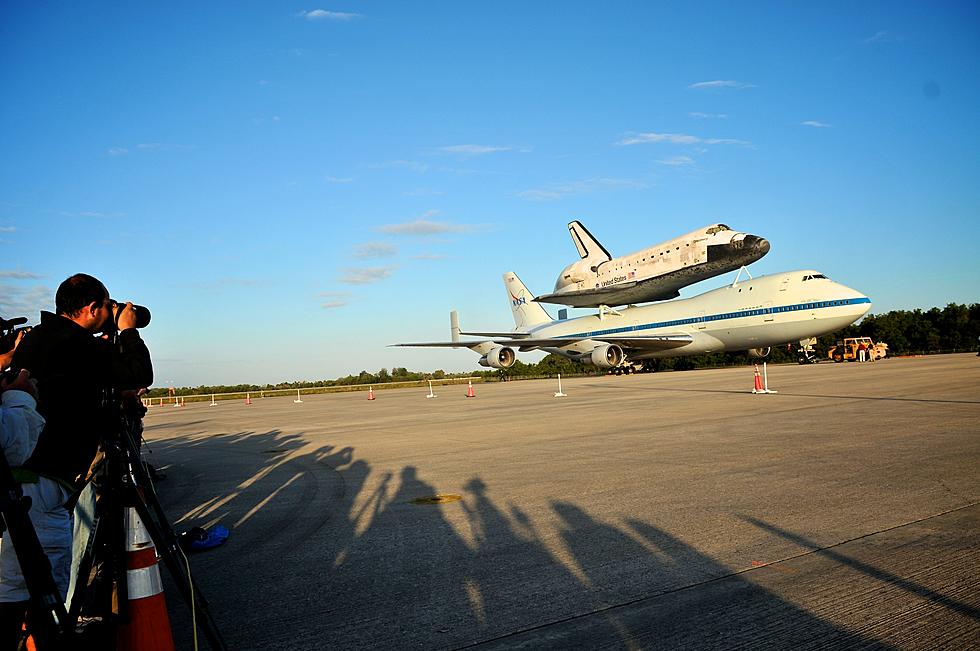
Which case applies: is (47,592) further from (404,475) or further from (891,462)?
(891,462)

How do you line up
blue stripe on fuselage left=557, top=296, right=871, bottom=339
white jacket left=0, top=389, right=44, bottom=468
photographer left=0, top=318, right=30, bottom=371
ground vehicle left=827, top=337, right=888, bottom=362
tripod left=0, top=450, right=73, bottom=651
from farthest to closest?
1. ground vehicle left=827, top=337, right=888, bottom=362
2. blue stripe on fuselage left=557, top=296, right=871, bottom=339
3. photographer left=0, top=318, right=30, bottom=371
4. white jacket left=0, top=389, right=44, bottom=468
5. tripod left=0, top=450, right=73, bottom=651

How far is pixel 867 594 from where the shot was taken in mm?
3465

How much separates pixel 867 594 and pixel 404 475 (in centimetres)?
562

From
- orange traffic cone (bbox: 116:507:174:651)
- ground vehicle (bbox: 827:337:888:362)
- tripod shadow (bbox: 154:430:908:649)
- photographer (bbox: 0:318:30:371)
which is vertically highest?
photographer (bbox: 0:318:30:371)

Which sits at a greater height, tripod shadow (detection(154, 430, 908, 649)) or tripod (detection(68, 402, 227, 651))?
tripod (detection(68, 402, 227, 651))

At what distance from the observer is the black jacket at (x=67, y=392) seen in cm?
293

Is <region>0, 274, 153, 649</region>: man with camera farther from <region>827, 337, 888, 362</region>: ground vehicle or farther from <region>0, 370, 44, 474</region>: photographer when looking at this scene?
<region>827, 337, 888, 362</region>: ground vehicle

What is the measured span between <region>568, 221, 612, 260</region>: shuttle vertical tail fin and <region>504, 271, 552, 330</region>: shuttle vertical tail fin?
5.41m

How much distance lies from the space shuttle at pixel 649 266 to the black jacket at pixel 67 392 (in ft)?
126

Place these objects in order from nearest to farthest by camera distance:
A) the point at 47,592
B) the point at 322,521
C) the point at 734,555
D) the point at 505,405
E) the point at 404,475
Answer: the point at 47,592 < the point at 734,555 < the point at 322,521 < the point at 404,475 < the point at 505,405

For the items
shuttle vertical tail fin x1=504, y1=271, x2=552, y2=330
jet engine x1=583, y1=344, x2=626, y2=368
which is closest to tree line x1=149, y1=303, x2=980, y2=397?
shuttle vertical tail fin x1=504, y1=271, x2=552, y2=330

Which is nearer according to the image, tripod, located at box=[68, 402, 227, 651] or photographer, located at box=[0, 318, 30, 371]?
tripod, located at box=[68, 402, 227, 651]

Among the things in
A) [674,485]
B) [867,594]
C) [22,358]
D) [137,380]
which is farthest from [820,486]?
[22,358]

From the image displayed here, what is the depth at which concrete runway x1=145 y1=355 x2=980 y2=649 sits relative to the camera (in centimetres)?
324
